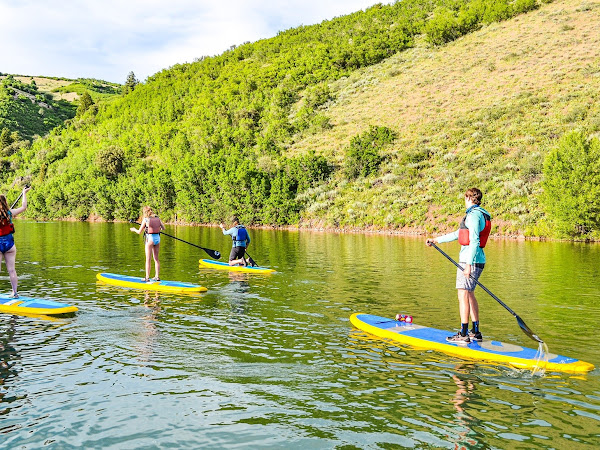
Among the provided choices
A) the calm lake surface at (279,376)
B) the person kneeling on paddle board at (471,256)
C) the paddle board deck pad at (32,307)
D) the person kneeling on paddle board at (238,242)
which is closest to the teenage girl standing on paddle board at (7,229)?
the paddle board deck pad at (32,307)

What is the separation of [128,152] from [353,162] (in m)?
57.8

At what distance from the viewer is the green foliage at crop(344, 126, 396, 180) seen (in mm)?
62281

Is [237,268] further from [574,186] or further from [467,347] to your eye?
[574,186]

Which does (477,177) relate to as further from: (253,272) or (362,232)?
(253,272)

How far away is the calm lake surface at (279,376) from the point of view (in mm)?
6441

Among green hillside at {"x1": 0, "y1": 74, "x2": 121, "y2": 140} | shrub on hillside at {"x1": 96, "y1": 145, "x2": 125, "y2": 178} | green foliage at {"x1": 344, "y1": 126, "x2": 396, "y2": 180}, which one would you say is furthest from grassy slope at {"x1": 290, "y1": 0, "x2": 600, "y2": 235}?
green hillside at {"x1": 0, "y1": 74, "x2": 121, "y2": 140}

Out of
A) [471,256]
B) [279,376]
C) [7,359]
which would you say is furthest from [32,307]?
[471,256]

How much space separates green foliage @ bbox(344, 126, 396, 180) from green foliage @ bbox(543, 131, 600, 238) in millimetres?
24124

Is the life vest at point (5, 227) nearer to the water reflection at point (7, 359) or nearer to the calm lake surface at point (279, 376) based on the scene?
the calm lake surface at point (279, 376)

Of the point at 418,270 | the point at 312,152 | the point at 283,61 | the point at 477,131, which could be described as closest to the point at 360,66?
the point at 283,61

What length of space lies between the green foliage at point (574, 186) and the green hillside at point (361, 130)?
25.8 inches

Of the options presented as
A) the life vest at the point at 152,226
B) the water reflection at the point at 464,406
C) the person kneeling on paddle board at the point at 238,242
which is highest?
the life vest at the point at 152,226

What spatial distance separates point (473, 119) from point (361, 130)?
15538 millimetres

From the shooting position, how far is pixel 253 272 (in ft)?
71.8
